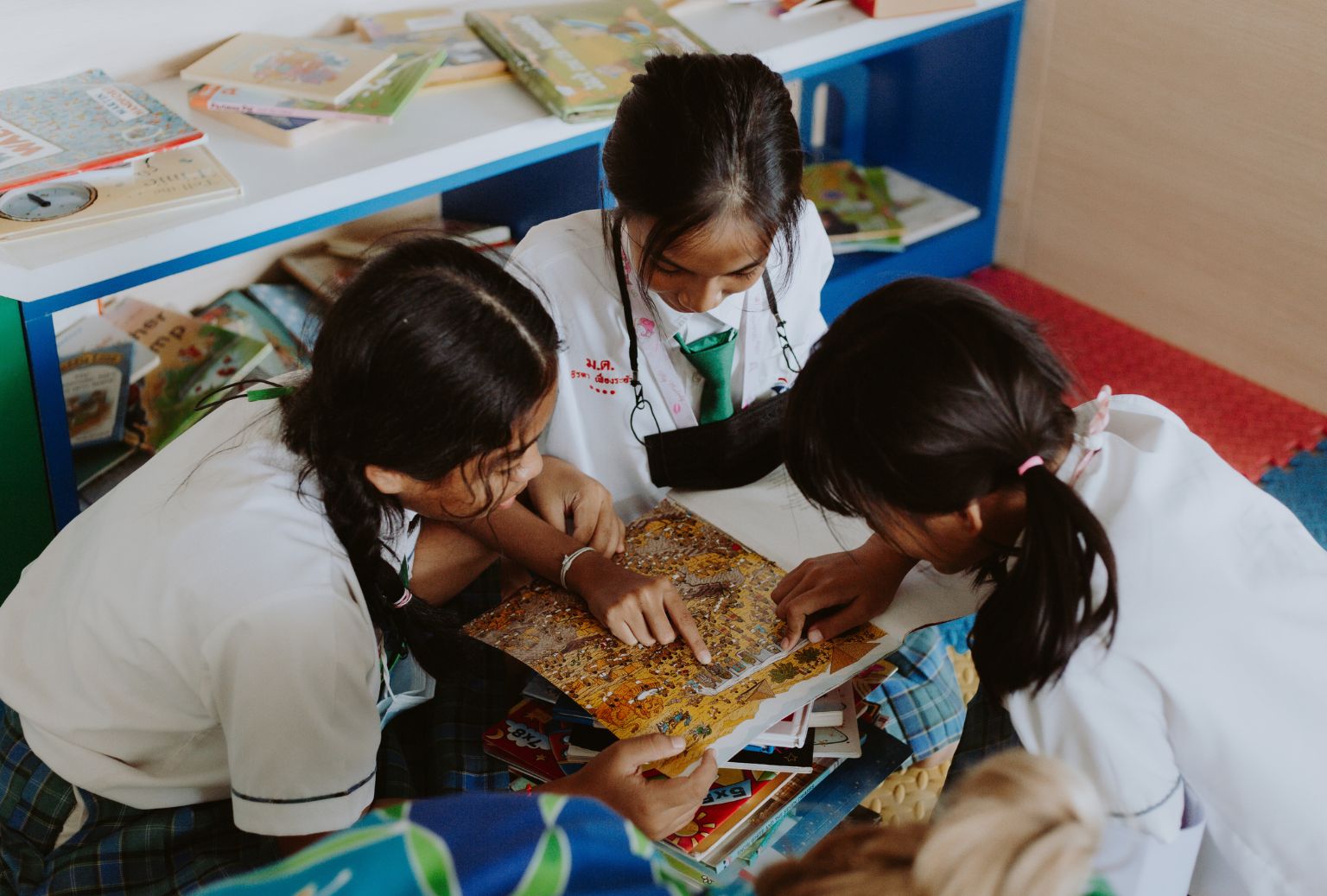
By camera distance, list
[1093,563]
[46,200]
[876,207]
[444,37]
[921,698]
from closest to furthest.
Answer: [1093,563] → [921,698] → [46,200] → [444,37] → [876,207]

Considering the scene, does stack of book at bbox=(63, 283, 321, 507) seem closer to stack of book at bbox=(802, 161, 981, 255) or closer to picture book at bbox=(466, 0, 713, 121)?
picture book at bbox=(466, 0, 713, 121)

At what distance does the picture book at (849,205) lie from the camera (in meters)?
2.41

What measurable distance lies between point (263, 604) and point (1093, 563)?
0.62 meters

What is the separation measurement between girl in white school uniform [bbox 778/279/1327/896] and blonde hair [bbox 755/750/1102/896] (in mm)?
329

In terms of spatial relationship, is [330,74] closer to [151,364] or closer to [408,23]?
[408,23]

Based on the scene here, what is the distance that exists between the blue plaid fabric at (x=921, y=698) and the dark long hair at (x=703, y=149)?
19.6 inches

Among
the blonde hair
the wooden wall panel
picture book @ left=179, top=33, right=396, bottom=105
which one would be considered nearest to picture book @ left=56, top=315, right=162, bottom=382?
picture book @ left=179, top=33, right=396, bottom=105

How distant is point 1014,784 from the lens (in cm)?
59

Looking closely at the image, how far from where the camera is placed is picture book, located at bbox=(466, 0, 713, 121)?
1786 mm

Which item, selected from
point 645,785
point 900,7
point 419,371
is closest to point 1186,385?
point 900,7

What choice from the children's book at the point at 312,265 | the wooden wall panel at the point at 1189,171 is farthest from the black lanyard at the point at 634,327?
the wooden wall panel at the point at 1189,171

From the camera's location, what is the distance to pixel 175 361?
1865mm

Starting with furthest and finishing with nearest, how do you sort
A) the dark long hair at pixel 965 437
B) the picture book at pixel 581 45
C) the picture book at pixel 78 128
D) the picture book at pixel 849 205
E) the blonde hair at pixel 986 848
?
the picture book at pixel 849 205 < the picture book at pixel 581 45 < the picture book at pixel 78 128 < the dark long hair at pixel 965 437 < the blonde hair at pixel 986 848

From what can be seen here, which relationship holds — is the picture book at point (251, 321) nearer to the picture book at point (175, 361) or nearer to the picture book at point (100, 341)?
the picture book at point (175, 361)
